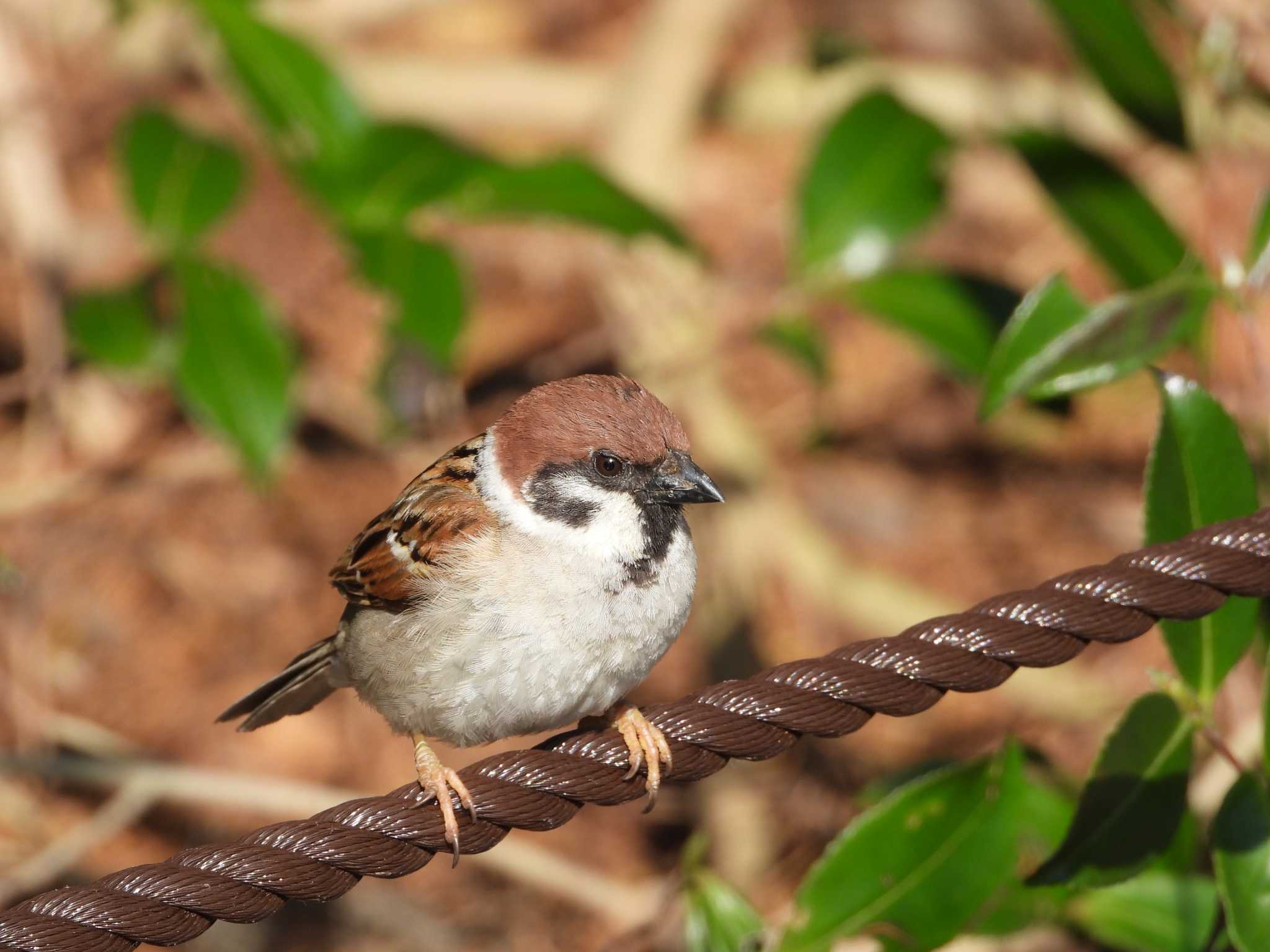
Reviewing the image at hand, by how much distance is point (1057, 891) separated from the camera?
2.93 m

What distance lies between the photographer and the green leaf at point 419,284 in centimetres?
324

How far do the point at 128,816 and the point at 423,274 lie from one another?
7.95ft

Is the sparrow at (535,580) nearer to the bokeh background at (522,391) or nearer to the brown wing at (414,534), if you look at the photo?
the brown wing at (414,534)

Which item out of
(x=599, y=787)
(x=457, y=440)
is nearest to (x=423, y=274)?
(x=599, y=787)

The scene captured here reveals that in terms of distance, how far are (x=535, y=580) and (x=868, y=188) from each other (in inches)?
63.4

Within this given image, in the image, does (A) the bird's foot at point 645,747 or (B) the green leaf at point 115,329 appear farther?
(B) the green leaf at point 115,329

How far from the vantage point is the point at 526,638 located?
8.45ft

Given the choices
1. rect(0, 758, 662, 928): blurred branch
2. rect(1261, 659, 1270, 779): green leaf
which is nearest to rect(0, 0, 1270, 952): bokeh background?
rect(0, 758, 662, 928): blurred branch

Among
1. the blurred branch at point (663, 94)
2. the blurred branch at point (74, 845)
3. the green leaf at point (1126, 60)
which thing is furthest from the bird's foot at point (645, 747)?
the blurred branch at point (663, 94)

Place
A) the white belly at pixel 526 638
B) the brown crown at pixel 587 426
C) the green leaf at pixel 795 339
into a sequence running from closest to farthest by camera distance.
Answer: the white belly at pixel 526 638 < the brown crown at pixel 587 426 < the green leaf at pixel 795 339

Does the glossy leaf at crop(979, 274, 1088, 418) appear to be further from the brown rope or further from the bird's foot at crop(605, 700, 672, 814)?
the bird's foot at crop(605, 700, 672, 814)

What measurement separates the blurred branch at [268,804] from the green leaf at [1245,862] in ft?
9.38

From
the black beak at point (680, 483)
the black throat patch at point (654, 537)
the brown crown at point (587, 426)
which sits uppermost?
the brown crown at point (587, 426)

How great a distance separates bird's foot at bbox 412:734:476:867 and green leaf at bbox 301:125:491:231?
1.30 meters
